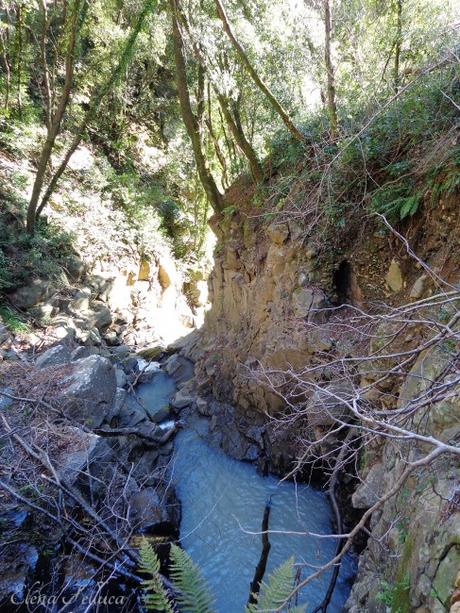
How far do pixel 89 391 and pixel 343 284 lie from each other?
4.40 meters

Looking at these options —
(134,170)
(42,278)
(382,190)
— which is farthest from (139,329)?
(382,190)

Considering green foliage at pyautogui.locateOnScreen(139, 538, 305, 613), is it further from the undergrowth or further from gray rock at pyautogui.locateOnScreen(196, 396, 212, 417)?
gray rock at pyautogui.locateOnScreen(196, 396, 212, 417)

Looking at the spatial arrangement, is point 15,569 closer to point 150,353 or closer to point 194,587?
point 194,587

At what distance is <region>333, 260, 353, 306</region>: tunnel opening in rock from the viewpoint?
5059mm

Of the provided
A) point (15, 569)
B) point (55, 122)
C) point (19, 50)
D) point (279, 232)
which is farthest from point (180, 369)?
point (19, 50)

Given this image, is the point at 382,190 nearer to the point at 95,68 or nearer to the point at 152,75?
the point at 95,68

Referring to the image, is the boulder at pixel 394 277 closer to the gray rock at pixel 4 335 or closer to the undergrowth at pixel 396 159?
the undergrowth at pixel 396 159

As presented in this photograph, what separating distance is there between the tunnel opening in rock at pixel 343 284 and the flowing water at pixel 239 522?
2861 mm

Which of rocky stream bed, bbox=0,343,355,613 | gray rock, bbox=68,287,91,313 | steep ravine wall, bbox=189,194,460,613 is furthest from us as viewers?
gray rock, bbox=68,287,91,313

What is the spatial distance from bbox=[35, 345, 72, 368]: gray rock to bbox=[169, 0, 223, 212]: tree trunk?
4.73 metres

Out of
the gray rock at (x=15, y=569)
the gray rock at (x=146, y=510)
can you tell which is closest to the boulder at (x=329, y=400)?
the gray rock at (x=146, y=510)

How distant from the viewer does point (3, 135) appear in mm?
9500

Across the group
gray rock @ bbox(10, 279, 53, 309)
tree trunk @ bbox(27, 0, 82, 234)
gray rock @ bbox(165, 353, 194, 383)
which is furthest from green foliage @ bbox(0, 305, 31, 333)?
gray rock @ bbox(165, 353, 194, 383)

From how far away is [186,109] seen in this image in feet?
24.6
